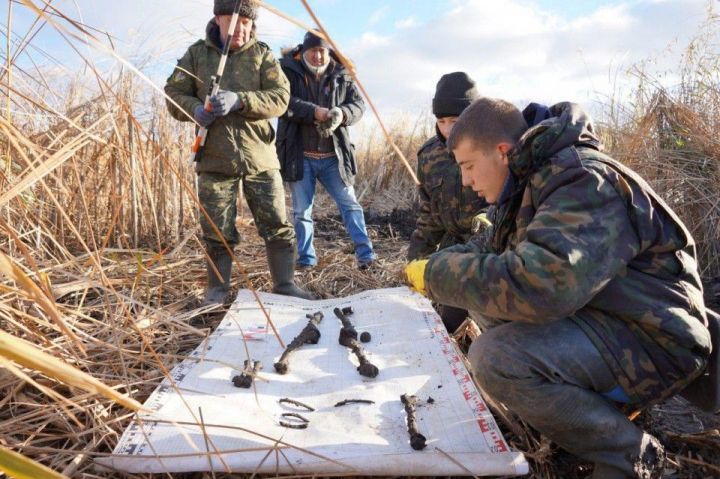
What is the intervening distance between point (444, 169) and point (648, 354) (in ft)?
5.63

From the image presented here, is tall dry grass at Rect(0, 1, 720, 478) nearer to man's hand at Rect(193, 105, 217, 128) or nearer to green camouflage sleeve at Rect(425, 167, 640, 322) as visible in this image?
man's hand at Rect(193, 105, 217, 128)

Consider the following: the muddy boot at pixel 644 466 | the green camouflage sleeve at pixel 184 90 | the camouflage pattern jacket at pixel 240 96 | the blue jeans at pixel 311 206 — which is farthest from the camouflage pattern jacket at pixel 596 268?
the blue jeans at pixel 311 206

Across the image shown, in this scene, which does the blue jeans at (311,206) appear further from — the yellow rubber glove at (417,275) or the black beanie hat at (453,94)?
the yellow rubber glove at (417,275)

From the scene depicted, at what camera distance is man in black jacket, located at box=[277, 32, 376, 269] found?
14.0 ft

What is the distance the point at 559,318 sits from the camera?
155 centimetres

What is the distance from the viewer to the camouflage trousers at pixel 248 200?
317cm

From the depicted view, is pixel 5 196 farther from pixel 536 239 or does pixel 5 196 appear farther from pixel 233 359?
pixel 233 359

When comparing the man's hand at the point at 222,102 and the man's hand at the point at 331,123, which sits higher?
the man's hand at the point at 222,102

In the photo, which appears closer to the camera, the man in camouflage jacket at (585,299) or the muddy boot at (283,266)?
the man in camouflage jacket at (585,299)

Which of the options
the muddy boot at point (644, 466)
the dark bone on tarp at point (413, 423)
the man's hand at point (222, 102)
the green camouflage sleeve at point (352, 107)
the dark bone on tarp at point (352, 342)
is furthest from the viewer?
the green camouflage sleeve at point (352, 107)

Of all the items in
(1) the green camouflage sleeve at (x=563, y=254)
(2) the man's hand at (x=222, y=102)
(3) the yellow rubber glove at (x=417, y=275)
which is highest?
(2) the man's hand at (x=222, y=102)

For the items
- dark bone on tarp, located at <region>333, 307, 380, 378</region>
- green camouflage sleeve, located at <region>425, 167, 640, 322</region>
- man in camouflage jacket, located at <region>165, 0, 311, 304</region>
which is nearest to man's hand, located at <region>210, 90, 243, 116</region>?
man in camouflage jacket, located at <region>165, 0, 311, 304</region>

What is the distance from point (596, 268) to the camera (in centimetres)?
145

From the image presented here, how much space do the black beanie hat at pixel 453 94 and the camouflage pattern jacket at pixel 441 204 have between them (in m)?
0.20
